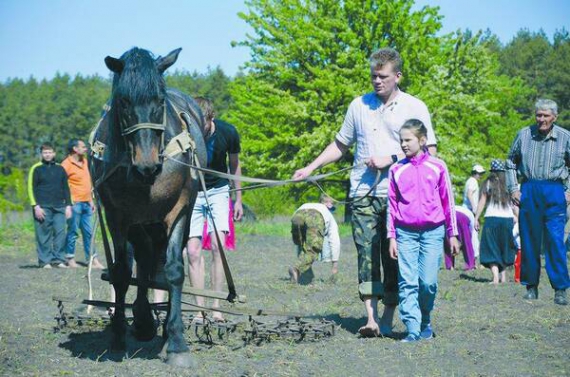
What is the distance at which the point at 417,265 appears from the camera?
7250 millimetres

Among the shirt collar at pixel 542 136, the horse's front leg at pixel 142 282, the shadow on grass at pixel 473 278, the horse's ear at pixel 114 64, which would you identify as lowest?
the shadow on grass at pixel 473 278

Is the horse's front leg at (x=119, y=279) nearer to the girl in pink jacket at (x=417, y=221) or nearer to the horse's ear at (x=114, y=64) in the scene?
the horse's ear at (x=114, y=64)

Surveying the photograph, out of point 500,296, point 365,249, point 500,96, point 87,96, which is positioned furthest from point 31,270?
point 87,96

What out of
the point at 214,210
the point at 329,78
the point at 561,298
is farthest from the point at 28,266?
the point at 329,78

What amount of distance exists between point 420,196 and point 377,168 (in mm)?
509

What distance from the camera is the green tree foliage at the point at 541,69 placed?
68250mm

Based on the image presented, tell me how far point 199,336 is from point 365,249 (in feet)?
5.51

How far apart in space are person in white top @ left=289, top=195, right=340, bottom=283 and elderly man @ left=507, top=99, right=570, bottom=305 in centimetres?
342

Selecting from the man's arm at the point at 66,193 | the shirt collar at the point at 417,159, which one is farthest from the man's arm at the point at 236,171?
the man's arm at the point at 66,193

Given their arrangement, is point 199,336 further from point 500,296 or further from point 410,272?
point 500,296

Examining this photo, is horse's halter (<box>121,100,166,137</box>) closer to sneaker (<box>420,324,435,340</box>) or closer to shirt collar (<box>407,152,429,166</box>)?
shirt collar (<box>407,152,429,166</box>)

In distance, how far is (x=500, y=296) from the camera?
11.2 meters

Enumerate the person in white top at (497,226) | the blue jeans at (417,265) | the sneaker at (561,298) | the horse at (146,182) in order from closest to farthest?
the horse at (146,182), the blue jeans at (417,265), the sneaker at (561,298), the person in white top at (497,226)

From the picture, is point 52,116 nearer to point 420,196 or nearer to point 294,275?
point 294,275
